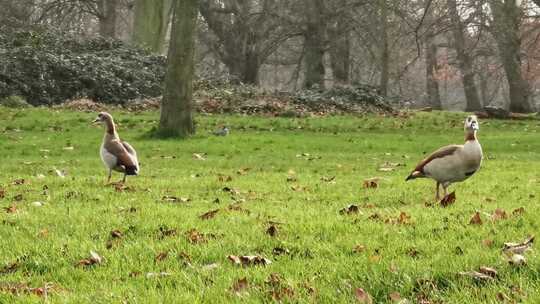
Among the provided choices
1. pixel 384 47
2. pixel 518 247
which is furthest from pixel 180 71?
pixel 384 47

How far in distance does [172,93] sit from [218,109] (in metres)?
9.90

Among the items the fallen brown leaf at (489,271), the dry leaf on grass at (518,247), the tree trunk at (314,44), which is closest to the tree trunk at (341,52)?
the tree trunk at (314,44)

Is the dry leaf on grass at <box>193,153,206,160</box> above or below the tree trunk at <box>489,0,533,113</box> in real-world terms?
below

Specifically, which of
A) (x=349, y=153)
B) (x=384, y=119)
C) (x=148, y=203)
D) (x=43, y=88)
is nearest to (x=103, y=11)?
(x=43, y=88)

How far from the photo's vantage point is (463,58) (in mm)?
47094

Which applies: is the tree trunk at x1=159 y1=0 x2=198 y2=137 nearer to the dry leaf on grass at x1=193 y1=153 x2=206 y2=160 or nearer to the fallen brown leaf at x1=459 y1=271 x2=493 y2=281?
the dry leaf on grass at x1=193 y1=153 x2=206 y2=160

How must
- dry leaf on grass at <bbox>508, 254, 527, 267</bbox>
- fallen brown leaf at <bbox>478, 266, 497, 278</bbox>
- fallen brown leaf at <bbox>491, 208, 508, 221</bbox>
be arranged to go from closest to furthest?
fallen brown leaf at <bbox>478, 266, 497, 278</bbox>
dry leaf on grass at <bbox>508, 254, 527, 267</bbox>
fallen brown leaf at <bbox>491, 208, 508, 221</bbox>

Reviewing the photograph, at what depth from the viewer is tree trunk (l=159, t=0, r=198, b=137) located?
2141 centimetres

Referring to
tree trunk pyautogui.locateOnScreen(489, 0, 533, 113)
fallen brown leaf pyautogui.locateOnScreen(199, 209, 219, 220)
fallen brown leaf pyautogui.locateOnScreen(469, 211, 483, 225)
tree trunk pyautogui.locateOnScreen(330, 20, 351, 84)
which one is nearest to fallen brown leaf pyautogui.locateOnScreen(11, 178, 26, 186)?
fallen brown leaf pyautogui.locateOnScreen(199, 209, 219, 220)

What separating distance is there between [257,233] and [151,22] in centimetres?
3542

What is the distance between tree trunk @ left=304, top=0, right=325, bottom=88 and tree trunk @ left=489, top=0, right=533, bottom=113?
996cm

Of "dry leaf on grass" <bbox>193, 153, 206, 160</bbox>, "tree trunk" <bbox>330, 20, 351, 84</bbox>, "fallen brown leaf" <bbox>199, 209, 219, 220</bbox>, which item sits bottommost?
"dry leaf on grass" <bbox>193, 153, 206, 160</bbox>

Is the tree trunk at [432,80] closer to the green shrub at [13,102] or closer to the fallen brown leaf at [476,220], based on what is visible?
the green shrub at [13,102]

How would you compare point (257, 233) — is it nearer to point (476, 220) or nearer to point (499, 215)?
point (476, 220)
